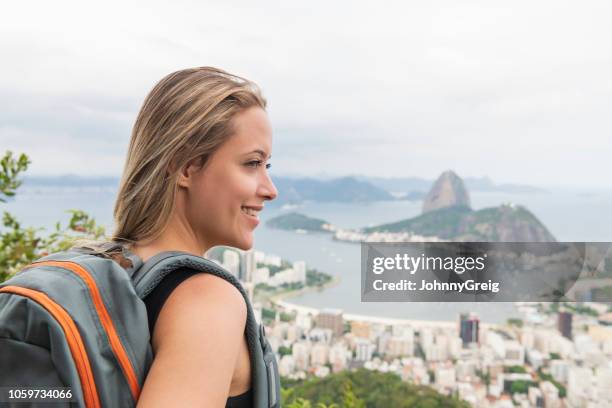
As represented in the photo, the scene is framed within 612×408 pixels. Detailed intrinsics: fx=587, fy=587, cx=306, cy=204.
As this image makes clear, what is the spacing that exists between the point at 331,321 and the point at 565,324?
5.70 ft

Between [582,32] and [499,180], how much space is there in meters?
3.19

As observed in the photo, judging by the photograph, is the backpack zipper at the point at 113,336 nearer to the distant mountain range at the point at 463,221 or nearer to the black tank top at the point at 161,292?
the black tank top at the point at 161,292

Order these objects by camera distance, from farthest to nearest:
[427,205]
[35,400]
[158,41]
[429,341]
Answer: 1. [427,205]
2. [158,41]
3. [429,341]
4. [35,400]

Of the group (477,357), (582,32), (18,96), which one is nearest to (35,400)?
(477,357)

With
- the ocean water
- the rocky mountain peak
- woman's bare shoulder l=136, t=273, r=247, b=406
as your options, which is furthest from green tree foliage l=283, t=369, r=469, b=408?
the rocky mountain peak

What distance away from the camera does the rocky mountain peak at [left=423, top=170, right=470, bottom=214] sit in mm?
8998

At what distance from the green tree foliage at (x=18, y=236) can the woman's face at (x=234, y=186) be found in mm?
1315

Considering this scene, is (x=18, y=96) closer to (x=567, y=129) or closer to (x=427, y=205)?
(x=427, y=205)

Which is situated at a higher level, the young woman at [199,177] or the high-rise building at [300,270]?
the young woman at [199,177]

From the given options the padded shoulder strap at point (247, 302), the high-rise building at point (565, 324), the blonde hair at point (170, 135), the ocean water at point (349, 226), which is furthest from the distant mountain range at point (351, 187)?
the padded shoulder strap at point (247, 302)

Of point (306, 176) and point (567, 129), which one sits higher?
point (567, 129)

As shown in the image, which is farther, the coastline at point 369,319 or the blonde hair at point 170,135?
the coastline at point 369,319

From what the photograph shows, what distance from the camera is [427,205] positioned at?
905cm

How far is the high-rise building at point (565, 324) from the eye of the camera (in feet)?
14.2
